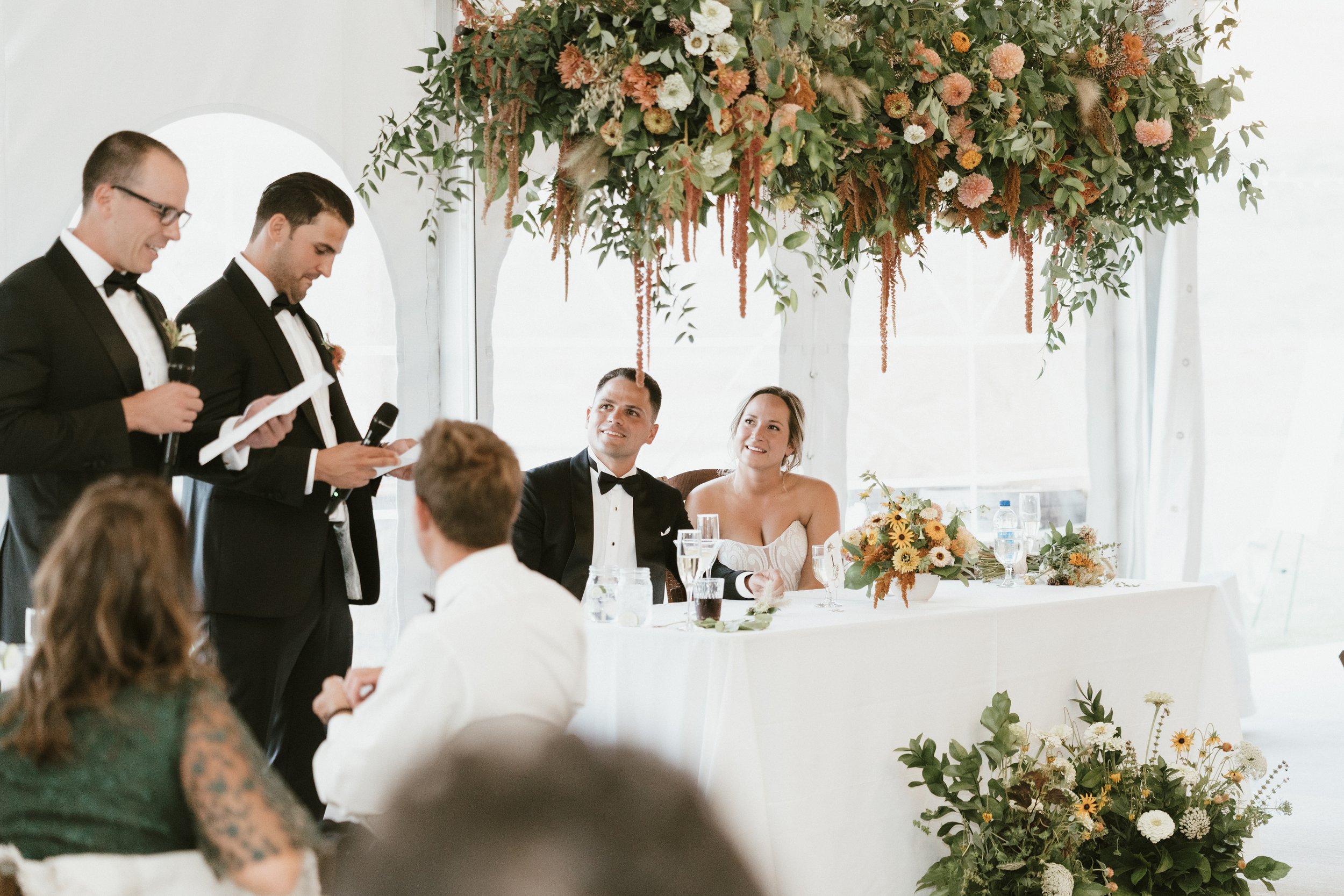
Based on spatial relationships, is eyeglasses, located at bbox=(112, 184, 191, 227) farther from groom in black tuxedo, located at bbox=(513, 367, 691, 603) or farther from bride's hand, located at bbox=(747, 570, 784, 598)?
bride's hand, located at bbox=(747, 570, 784, 598)

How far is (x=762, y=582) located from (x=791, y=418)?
121cm

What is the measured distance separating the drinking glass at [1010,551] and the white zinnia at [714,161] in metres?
1.62

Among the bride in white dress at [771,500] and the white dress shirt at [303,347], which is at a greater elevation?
the white dress shirt at [303,347]

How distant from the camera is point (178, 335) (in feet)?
8.49

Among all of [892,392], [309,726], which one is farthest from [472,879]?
[892,392]

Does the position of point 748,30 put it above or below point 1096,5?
below

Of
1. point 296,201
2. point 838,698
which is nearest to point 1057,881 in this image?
point 838,698

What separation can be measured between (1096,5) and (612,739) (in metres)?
3.48

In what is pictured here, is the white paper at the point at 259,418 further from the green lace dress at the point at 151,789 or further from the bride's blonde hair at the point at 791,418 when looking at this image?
the bride's blonde hair at the point at 791,418

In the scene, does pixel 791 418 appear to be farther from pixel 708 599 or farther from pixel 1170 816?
pixel 1170 816

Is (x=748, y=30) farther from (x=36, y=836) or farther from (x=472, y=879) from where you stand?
(x=472, y=879)

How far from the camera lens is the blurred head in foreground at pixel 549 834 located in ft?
1.63

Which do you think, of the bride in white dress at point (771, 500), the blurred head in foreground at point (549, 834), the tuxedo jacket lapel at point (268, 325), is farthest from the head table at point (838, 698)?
the blurred head in foreground at point (549, 834)

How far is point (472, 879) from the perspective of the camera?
50 cm
